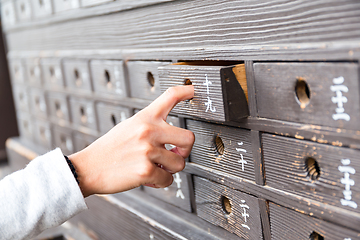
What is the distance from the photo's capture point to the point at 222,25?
56 centimetres

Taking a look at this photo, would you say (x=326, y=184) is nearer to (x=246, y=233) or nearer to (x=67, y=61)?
(x=246, y=233)

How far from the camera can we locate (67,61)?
40.5 inches

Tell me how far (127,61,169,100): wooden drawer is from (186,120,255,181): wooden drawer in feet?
0.36

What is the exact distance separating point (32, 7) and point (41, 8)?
78 millimetres

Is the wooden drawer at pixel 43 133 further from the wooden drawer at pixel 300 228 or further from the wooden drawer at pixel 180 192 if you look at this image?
the wooden drawer at pixel 300 228

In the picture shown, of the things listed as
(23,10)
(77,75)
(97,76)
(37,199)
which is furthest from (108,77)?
(23,10)

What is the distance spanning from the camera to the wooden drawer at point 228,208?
58cm

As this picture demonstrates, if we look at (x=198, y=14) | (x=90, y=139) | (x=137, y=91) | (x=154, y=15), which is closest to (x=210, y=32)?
(x=198, y=14)

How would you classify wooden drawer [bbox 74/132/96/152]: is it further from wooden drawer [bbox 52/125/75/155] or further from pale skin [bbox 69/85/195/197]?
pale skin [bbox 69/85/195/197]

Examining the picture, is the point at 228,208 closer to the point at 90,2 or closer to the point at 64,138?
Result: the point at 90,2

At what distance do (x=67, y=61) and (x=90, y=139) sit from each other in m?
0.22

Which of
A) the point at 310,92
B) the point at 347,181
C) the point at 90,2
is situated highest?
the point at 90,2

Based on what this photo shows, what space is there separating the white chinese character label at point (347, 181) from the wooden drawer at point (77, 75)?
2.21 feet

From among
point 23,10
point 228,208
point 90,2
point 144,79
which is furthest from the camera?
point 23,10
